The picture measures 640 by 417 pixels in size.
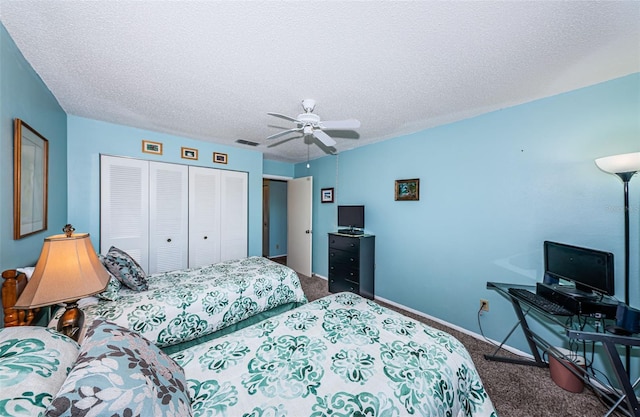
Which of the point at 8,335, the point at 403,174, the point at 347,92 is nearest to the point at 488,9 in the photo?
the point at 347,92

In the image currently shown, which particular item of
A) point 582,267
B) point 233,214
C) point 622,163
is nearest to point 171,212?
point 233,214

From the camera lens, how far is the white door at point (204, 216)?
3.50 m

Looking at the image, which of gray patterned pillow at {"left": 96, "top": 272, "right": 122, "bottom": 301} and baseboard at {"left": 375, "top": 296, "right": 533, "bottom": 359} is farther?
baseboard at {"left": 375, "top": 296, "right": 533, "bottom": 359}

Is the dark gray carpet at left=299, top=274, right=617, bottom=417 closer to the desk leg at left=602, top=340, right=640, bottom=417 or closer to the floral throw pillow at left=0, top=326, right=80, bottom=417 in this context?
the desk leg at left=602, top=340, right=640, bottom=417

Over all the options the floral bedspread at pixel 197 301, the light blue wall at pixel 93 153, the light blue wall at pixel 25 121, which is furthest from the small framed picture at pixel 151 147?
the floral bedspread at pixel 197 301

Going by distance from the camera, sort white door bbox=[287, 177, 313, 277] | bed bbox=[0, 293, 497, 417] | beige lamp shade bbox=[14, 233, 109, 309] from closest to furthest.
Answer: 1. bed bbox=[0, 293, 497, 417]
2. beige lamp shade bbox=[14, 233, 109, 309]
3. white door bbox=[287, 177, 313, 277]

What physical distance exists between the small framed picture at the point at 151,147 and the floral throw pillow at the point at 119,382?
2854 millimetres

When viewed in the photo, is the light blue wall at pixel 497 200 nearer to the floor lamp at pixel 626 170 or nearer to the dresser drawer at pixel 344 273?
the floor lamp at pixel 626 170

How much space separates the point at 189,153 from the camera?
3482 mm

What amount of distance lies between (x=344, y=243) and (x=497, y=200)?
2.00m

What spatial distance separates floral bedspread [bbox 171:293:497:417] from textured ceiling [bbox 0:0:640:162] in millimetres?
1830

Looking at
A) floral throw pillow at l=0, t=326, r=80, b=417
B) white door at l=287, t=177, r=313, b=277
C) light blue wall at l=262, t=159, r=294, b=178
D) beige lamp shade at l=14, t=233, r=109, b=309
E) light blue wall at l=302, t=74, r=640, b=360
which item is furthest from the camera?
light blue wall at l=262, t=159, r=294, b=178

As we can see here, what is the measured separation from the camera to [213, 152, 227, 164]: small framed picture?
12.2 ft

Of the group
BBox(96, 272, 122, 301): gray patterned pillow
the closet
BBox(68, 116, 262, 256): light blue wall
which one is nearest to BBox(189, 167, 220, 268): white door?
the closet
